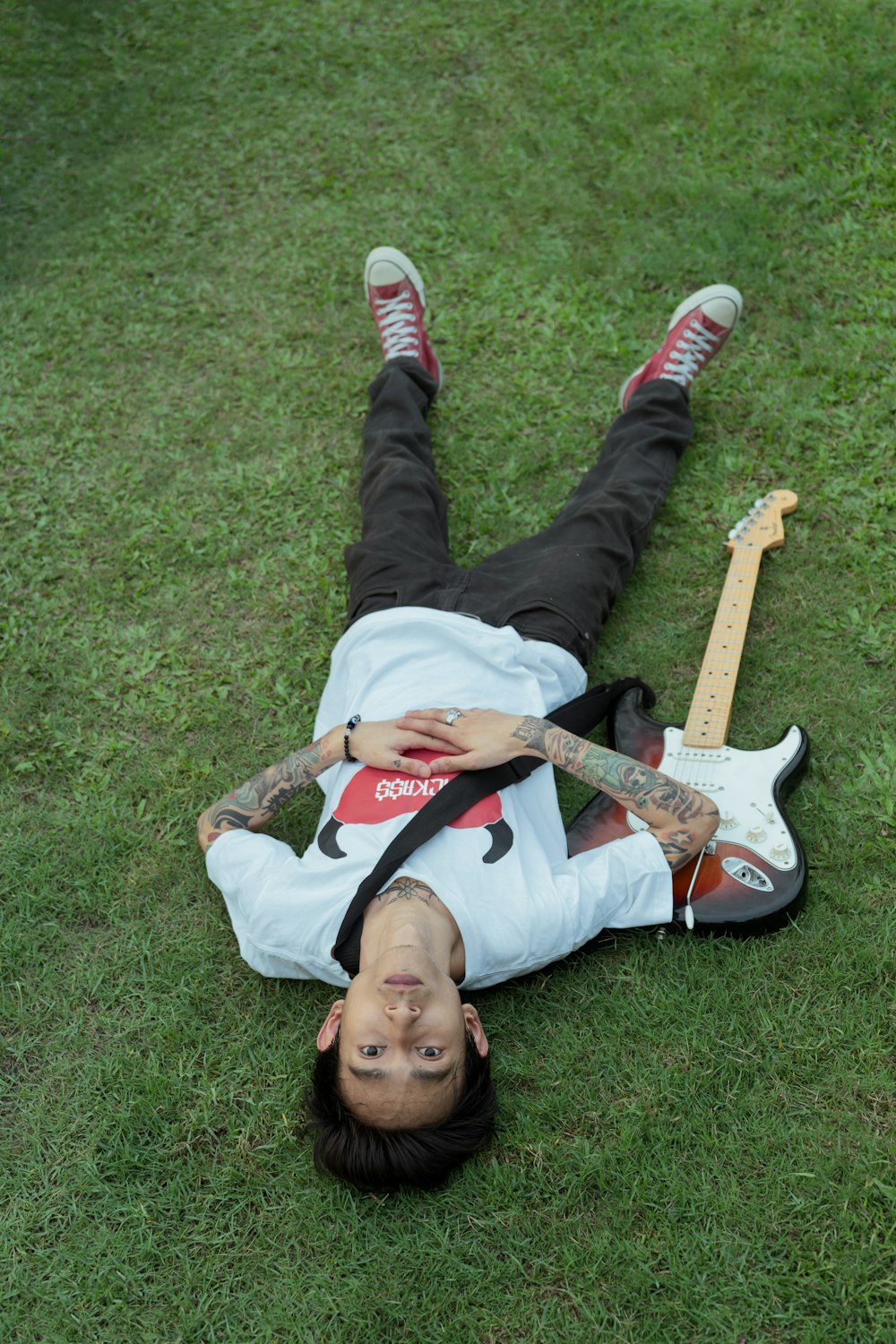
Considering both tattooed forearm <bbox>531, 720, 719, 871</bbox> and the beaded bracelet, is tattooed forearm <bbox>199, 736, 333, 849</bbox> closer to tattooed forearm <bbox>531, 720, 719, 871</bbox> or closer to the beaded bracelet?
the beaded bracelet

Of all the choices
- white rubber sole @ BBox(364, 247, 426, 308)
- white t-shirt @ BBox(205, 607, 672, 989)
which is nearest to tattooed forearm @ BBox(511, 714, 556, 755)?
white t-shirt @ BBox(205, 607, 672, 989)

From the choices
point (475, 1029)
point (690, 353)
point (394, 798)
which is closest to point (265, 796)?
point (394, 798)

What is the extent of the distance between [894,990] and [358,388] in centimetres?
356

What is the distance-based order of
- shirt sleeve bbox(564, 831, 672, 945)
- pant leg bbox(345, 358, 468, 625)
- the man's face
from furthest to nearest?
pant leg bbox(345, 358, 468, 625)
shirt sleeve bbox(564, 831, 672, 945)
the man's face

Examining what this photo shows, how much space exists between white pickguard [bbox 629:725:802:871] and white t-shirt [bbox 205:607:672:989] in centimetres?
35

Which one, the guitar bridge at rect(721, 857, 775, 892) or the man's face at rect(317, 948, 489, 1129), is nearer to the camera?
the man's face at rect(317, 948, 489, 1129)

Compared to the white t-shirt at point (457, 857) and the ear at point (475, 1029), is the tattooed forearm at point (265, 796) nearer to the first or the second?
the white t-shirt at point (457, 857)

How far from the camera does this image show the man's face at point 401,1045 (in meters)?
2.70

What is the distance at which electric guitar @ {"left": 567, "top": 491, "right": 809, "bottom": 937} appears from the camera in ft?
10.5

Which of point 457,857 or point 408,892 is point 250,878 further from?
point 457,857

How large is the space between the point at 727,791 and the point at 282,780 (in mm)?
1538

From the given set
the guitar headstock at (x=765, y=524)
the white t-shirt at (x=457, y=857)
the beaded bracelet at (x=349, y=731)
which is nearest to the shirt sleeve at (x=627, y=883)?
the white t-shirt at (x=457, y=857)

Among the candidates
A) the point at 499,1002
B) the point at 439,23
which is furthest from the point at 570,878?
the point at 439,23

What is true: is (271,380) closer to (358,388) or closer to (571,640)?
(358,388)
